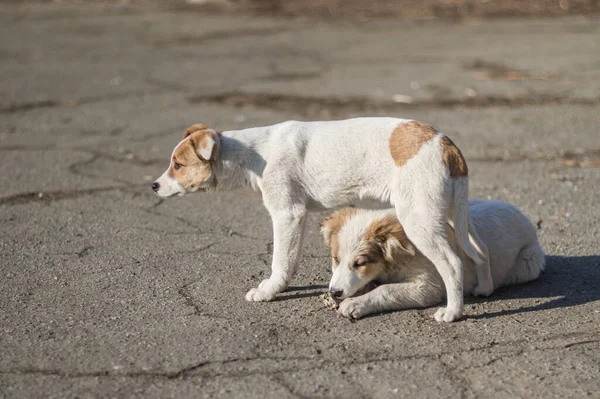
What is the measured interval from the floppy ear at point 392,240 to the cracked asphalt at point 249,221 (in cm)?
41

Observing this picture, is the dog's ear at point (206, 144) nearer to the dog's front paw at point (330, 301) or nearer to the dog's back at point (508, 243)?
the dog's front paw at point (330, 301)

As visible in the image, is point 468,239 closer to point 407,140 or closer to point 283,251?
point 407,140

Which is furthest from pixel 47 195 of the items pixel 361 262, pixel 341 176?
pixel 361 262

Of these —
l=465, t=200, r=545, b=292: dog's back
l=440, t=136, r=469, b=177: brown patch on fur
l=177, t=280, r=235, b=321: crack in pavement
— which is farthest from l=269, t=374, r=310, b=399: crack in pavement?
l=465, t=200, r=545, b=292: dog's back

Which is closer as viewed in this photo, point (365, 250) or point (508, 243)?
point (365, 250)

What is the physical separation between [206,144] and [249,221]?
199cm

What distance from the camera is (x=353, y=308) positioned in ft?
17.5

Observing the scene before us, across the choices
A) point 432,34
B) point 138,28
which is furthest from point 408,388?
point 138,28

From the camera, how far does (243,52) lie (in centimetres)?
1533

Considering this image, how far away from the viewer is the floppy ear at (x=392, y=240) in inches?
211

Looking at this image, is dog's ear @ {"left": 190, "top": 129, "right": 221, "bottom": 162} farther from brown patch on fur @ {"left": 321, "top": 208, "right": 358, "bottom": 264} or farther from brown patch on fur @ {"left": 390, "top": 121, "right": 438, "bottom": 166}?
brown patch on fur @ {"left": 390, "top": 121, "right": 438, "bottom": 166}

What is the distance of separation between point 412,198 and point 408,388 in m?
1.26

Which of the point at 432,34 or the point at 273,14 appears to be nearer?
the point at 432,34

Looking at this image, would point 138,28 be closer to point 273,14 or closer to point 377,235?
point 273,14
